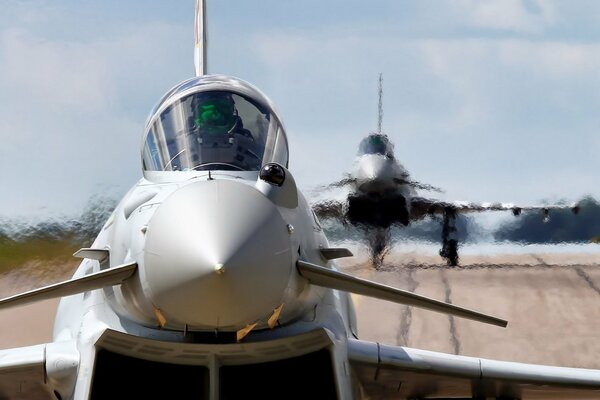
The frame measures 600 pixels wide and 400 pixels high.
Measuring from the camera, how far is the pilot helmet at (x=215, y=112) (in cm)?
648

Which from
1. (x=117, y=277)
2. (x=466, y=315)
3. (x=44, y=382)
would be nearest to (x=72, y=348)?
(x=44, y=382)

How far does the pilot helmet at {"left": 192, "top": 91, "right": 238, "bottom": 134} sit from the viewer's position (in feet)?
21.3

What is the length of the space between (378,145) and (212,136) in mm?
12999

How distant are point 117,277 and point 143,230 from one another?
1.14 ft

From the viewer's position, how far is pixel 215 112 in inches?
258

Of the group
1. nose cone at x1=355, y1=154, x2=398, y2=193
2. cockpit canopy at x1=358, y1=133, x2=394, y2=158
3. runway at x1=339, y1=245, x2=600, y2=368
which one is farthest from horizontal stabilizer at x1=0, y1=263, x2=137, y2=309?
cockpit canopy at x1=358, y1=133, x2=394, y2=158

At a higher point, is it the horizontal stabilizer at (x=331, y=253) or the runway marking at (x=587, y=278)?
the horizontal stabilizer at (x=331, y=253)

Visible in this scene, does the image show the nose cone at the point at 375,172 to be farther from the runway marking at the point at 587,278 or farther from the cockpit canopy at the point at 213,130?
the cockpit canopy at the point at 213,130

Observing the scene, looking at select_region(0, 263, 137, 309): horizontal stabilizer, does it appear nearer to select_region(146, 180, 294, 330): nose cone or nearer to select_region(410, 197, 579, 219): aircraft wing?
select_region(146, 180, 294, 330): nose cone

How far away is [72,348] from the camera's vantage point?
254 inches

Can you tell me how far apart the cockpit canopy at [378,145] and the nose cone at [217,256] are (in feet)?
45.5

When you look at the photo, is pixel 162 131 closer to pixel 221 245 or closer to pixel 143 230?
pixel 143 230

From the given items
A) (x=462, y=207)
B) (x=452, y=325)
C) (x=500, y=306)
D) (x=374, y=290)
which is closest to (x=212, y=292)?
(x=374, y=290)

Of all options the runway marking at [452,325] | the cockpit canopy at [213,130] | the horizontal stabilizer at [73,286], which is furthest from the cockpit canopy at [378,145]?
the horizontal stabilizer at [73,286]
